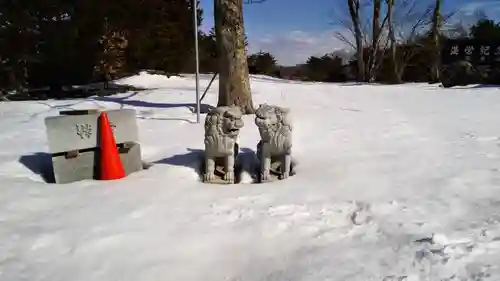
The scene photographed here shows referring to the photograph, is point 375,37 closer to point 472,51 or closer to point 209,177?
point 472,51

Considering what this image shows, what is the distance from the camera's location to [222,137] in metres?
4.31

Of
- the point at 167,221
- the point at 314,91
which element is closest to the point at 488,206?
the point at 167,221

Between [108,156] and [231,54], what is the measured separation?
335cm

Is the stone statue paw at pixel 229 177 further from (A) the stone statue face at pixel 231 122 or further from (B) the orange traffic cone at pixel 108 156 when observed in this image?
(B) the orange traffic cone at pixel 108 156

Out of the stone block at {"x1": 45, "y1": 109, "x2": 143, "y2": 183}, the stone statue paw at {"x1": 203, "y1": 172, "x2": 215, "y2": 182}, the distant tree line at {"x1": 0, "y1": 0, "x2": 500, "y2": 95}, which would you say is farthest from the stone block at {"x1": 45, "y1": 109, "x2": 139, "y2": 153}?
the distant tree line at {"x1": 0, "y1": 0, "x2": 500, "y2": 95}

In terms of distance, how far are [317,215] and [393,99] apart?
23.9ft

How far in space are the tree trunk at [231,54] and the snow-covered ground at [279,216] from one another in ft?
4.04

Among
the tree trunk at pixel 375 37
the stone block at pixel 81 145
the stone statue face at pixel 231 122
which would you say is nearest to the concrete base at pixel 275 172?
the stone statue face at pixel 231 122

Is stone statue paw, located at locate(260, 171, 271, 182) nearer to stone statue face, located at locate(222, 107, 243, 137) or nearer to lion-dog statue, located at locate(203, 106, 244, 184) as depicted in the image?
lion-dog statue, located at locate(203, 106, 244, 184)

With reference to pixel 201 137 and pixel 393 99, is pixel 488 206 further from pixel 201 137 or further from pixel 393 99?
pixel 393 99

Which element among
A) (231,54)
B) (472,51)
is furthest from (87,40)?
(472,51)

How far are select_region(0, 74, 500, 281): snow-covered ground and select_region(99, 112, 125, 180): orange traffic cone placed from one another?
0.15 m

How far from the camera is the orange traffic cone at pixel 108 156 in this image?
14.7 feet

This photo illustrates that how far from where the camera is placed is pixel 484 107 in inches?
330
